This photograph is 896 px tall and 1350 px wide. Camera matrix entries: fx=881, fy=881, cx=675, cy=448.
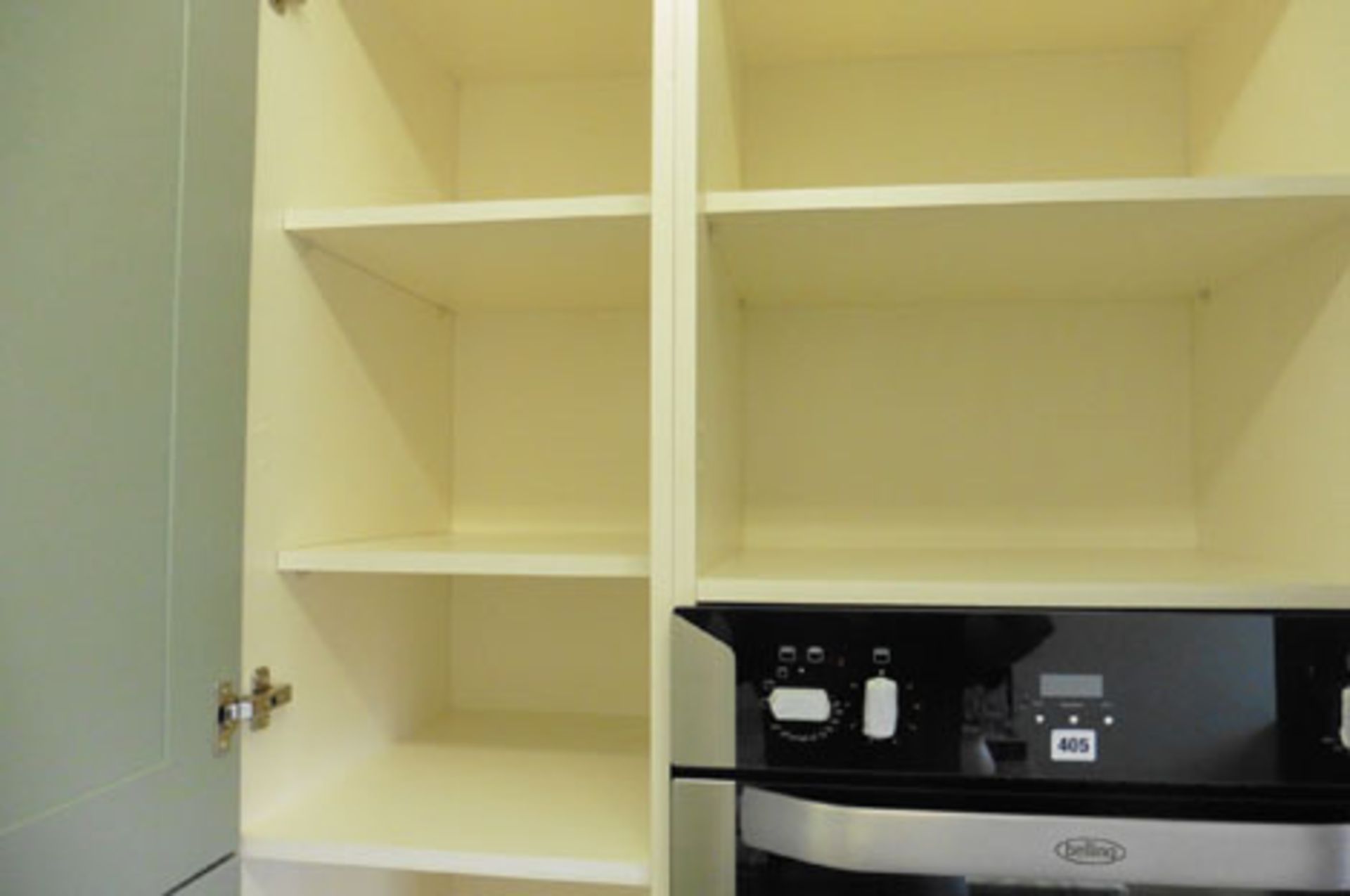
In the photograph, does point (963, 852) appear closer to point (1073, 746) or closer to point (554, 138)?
point (1073, 746)

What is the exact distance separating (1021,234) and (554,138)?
2.54ft

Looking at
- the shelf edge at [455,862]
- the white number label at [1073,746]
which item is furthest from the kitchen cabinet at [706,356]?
the white number label at [1073,746]

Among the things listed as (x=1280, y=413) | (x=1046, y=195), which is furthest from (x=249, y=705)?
(x=1280, y=413)

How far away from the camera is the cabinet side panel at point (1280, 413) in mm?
863

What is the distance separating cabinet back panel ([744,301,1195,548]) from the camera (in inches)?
48.4

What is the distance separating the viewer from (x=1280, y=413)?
98 cm

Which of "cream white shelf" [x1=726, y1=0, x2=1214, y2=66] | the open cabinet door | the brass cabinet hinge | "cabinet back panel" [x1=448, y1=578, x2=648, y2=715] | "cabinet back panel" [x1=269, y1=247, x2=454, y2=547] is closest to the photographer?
the open cabinet door

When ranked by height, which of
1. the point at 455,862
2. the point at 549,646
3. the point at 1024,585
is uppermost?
the point at 1024,585

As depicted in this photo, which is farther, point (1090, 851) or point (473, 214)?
point (473, 214)

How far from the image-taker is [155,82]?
76 centimetres

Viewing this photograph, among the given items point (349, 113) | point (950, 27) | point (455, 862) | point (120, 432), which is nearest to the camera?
point (120, 432)

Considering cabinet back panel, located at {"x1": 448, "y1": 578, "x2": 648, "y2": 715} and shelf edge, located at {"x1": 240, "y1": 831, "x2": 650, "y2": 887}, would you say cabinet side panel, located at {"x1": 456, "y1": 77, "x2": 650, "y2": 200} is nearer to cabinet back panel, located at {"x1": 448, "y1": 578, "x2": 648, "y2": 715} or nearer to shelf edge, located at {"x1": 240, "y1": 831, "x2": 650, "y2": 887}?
cabinet back panel, located at {"x1": 448, "y1": 578, "x2": 648, "y2": 715}

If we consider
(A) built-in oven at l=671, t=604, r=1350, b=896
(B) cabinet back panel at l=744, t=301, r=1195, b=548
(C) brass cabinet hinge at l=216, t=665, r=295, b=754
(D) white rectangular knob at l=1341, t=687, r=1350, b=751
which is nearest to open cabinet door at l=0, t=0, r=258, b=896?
(C) brass cabinet hinge at l=216, t=665, r=295, b=754

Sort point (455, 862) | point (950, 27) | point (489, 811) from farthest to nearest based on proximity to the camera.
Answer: point (950, 27), point (489, 811), point (455, 862)
